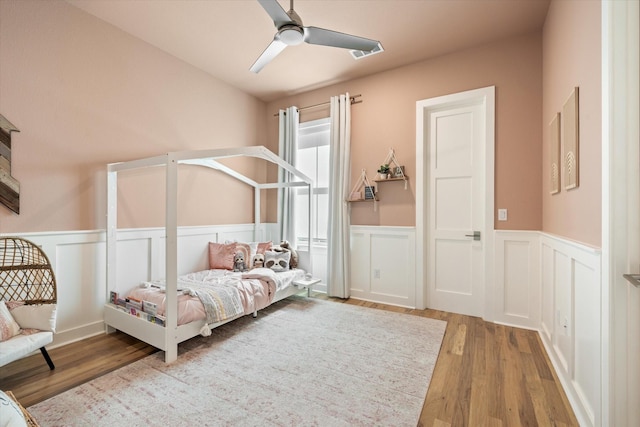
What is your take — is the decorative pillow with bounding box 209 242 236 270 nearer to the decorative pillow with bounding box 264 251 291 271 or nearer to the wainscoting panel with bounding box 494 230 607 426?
the decorative pillow with bounding box 264 251 291 271

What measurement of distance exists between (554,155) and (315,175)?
272cm

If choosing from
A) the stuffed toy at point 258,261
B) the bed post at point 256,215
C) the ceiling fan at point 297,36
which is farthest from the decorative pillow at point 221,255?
the ceiling fan at point 297,36

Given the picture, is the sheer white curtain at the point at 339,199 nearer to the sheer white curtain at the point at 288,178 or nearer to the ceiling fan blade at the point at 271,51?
the sheer white curtain at the point at 288,178

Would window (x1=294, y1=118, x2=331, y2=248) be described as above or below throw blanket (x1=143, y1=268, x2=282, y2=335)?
above

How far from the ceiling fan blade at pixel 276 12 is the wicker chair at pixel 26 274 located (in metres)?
2.27

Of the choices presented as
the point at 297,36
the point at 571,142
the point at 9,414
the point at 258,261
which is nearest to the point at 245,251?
the point at 258,261

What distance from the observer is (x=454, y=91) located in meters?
3.15

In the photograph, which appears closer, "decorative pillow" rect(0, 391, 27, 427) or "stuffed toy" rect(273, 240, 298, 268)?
"decorative pillow" rect(0, 391, 27, 427)

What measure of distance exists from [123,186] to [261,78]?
2143 mm

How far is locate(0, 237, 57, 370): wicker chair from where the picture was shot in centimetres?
199

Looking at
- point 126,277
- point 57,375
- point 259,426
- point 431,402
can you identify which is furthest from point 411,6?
point 57,375

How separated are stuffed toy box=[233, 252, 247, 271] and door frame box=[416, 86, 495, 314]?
2.07 metres

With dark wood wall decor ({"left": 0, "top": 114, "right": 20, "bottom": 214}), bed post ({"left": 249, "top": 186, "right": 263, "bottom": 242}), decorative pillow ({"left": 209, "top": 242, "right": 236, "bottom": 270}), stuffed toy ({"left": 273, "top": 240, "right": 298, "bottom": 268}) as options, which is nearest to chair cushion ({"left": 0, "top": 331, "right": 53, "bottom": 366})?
dark wood wall decor ({"left": 0, "top": 114, "right": 20, "bottom": 214})

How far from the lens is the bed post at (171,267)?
6.82ft
